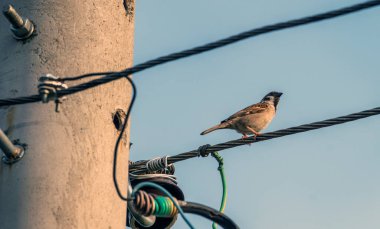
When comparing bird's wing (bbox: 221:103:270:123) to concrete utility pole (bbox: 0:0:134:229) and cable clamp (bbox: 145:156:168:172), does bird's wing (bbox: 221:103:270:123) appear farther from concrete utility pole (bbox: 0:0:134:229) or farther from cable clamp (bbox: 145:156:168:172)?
concrete utility pole (bbox: 0:0:134:229)

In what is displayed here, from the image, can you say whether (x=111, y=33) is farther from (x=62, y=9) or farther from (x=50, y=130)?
(x=50, y=130)

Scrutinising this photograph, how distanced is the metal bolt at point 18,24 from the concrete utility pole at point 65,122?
1.8 inches

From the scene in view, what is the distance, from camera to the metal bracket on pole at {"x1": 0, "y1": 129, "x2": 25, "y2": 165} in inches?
140

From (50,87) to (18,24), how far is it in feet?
1.55

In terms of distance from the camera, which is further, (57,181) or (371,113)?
(371,113)

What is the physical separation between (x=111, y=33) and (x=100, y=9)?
5.6 inches

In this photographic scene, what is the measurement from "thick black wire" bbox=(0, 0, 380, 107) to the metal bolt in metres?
0.37

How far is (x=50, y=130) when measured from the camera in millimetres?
3611

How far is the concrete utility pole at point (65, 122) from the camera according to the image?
3473mm

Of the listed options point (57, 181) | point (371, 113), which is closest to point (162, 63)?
point (57, 181)

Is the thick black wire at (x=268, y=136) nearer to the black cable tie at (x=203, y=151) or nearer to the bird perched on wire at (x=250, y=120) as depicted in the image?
the black cable tie at (x=203, y=151)

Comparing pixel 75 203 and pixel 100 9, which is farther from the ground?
pixel 100 9

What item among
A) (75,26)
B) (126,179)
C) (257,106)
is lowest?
(126,179)

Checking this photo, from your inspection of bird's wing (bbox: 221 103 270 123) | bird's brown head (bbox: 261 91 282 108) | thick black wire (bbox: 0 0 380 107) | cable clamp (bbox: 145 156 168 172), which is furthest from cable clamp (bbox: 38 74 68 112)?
bird's brown head (bbox: 261 91 282 108)
